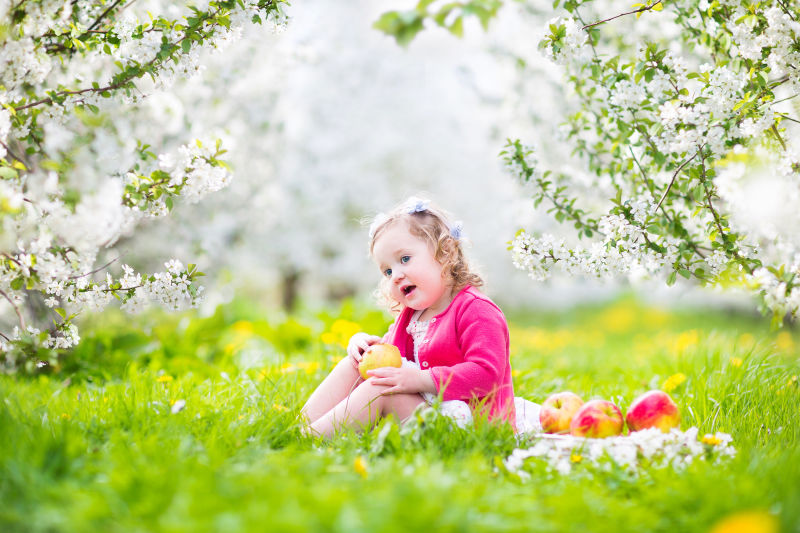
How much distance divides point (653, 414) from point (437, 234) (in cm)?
112

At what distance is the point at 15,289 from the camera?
2.13 metres

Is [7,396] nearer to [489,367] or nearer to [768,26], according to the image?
[489,367]

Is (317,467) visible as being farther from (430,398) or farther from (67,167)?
(67,167)

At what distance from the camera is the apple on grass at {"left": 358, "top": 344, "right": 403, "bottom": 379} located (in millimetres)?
2492

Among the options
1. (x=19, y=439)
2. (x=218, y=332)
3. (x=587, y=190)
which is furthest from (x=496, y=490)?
(x=218, y=332)

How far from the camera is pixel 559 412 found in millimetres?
2545

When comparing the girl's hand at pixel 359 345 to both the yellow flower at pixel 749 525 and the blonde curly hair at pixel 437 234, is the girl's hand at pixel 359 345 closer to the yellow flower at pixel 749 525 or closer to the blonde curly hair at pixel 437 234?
the blonde curly hair at pixel 437 234

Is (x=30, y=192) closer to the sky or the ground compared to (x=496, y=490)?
closer to the sky

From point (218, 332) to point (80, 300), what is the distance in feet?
9.13

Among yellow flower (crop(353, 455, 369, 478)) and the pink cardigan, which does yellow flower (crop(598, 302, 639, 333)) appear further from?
yellow flower (crop(353, 455, 369, 478))

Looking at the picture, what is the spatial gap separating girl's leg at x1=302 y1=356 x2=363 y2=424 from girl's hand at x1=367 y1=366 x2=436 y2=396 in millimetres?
253

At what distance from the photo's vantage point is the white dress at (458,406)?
2.32m

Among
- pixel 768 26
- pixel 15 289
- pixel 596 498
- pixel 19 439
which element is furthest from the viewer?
pixel 768 26

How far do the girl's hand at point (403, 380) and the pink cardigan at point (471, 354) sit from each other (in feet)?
0.11
